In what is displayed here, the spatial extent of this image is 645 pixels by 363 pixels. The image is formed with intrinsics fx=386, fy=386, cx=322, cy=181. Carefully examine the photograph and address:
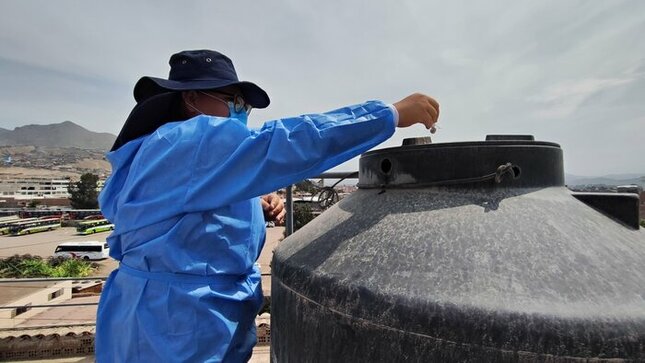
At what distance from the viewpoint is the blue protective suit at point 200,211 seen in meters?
1.50

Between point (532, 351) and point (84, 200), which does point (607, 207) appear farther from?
point (84, 200)

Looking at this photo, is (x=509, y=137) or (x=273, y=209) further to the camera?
(x=273, y=209)

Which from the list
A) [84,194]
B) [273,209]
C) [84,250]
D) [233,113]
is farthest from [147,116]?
[84,194]

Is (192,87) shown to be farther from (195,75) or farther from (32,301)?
(32,301)

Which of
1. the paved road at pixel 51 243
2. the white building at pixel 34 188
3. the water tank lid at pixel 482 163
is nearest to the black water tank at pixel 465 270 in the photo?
the water tank lid at pixel 482 163

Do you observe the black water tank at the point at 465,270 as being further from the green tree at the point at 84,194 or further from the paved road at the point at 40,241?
the green tree at the point at 84,194

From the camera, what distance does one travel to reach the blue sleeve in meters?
1.48

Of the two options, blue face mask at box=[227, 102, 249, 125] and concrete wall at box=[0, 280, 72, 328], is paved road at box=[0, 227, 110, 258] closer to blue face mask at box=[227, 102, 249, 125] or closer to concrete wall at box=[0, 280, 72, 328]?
concrete wall at box=[0, 280, 72, 328]

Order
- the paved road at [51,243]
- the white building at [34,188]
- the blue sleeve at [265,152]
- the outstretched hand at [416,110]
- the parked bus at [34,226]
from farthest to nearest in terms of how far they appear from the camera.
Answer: the white building at [34,188], the parked bus at [34,226], the paved road at [51,243], the outstretched hand at [416,110], the blue sleeve at [265,152]

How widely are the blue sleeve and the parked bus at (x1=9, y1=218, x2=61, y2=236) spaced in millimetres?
54367

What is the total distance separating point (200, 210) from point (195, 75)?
0.69m

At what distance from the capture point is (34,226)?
1828 inches

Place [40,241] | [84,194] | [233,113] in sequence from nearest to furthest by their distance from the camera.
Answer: [233,113]
[40,241]
[84,194]

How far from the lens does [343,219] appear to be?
186cm
